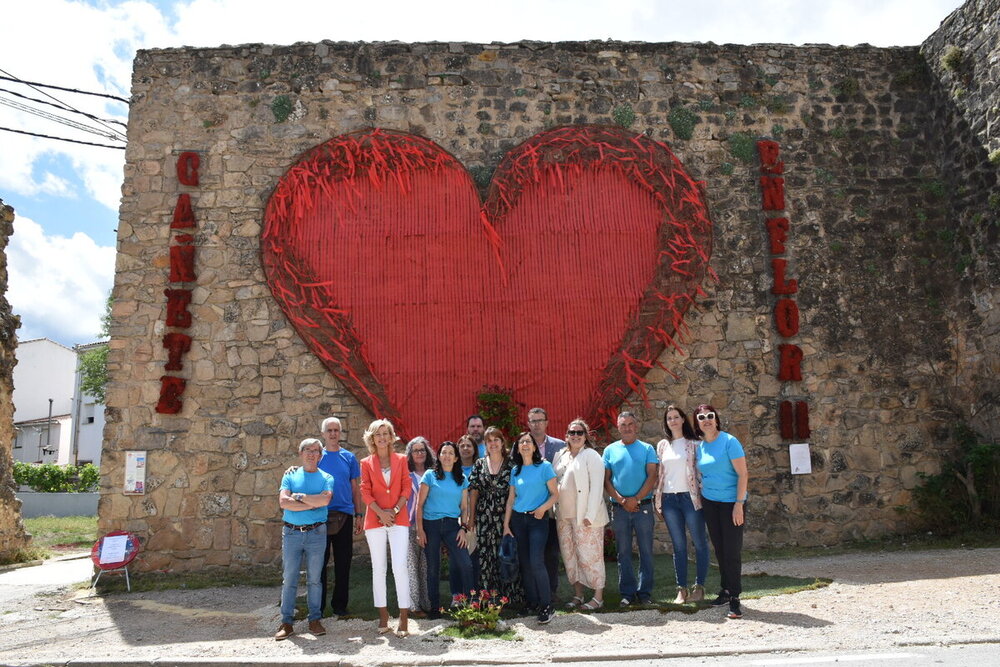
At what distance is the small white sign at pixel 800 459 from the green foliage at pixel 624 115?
3903 mm

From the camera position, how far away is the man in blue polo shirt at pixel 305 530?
5176 millimetres

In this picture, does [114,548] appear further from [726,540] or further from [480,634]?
[726,540]

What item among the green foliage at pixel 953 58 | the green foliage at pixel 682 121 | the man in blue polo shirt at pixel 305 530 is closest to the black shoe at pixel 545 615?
the man in blue polo shirt at pixel 305 530

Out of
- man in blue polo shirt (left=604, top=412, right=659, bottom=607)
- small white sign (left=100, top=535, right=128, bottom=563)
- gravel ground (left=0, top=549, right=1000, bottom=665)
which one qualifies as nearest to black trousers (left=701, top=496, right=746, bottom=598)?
gravel ground (left=0, top=549, right=1000, bottom=665)

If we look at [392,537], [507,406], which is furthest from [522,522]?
[507,406]

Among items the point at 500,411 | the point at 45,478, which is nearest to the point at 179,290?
the point at 500,411

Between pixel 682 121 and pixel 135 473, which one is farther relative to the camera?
pixel 682 121

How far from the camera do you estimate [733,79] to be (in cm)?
855

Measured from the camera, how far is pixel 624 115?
8352mm

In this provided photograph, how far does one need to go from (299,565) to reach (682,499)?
2.79 m

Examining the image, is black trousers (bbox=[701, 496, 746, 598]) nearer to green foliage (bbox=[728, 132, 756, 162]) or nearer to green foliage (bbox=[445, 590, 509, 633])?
green foliage (bbox=[445, 590, 509, 633])

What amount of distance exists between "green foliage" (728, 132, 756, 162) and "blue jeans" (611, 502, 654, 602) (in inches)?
177

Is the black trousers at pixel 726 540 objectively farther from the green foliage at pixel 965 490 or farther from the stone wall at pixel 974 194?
the stone wall at pixel 974 194

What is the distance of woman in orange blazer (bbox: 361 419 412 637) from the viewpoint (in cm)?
518
